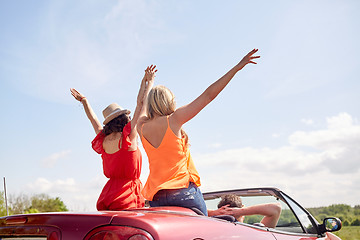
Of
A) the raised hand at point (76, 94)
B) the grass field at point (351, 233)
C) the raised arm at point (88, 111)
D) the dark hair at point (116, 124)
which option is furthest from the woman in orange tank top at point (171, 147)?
the grass field at point (351, 233)

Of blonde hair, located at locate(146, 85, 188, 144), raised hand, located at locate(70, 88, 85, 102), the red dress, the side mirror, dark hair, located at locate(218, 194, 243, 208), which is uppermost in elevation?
raised hand, located at locate(70, 88, 85, 102)

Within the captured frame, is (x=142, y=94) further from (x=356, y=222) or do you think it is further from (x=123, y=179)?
(x=356, y=222)

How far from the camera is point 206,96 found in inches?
131

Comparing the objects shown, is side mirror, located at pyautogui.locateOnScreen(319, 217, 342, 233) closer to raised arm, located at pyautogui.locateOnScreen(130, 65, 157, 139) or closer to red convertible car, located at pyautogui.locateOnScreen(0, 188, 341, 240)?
red convertible car, located at pyautogui.locateOnScreen(0, 188, 341, 240)

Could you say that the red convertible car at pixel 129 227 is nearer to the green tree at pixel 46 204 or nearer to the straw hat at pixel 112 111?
the straw hat at pixel 112 111

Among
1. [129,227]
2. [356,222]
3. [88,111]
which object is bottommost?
[356,222]

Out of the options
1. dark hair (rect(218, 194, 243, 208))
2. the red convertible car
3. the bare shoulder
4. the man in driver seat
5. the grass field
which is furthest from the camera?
the grass field

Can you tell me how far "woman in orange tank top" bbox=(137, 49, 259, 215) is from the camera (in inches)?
132

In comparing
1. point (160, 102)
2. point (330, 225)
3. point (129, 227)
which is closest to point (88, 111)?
point (160, 102)

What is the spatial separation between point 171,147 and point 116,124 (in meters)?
1.05

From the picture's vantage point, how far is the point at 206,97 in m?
3.34

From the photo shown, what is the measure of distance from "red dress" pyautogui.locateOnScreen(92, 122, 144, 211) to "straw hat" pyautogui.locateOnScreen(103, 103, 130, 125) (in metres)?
0.28

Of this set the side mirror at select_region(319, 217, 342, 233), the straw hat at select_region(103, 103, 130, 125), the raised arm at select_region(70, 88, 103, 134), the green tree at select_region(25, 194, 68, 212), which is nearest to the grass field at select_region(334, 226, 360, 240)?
the side mirror at select_region(319, 217, 342, 233)

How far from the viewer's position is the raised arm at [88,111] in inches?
193
